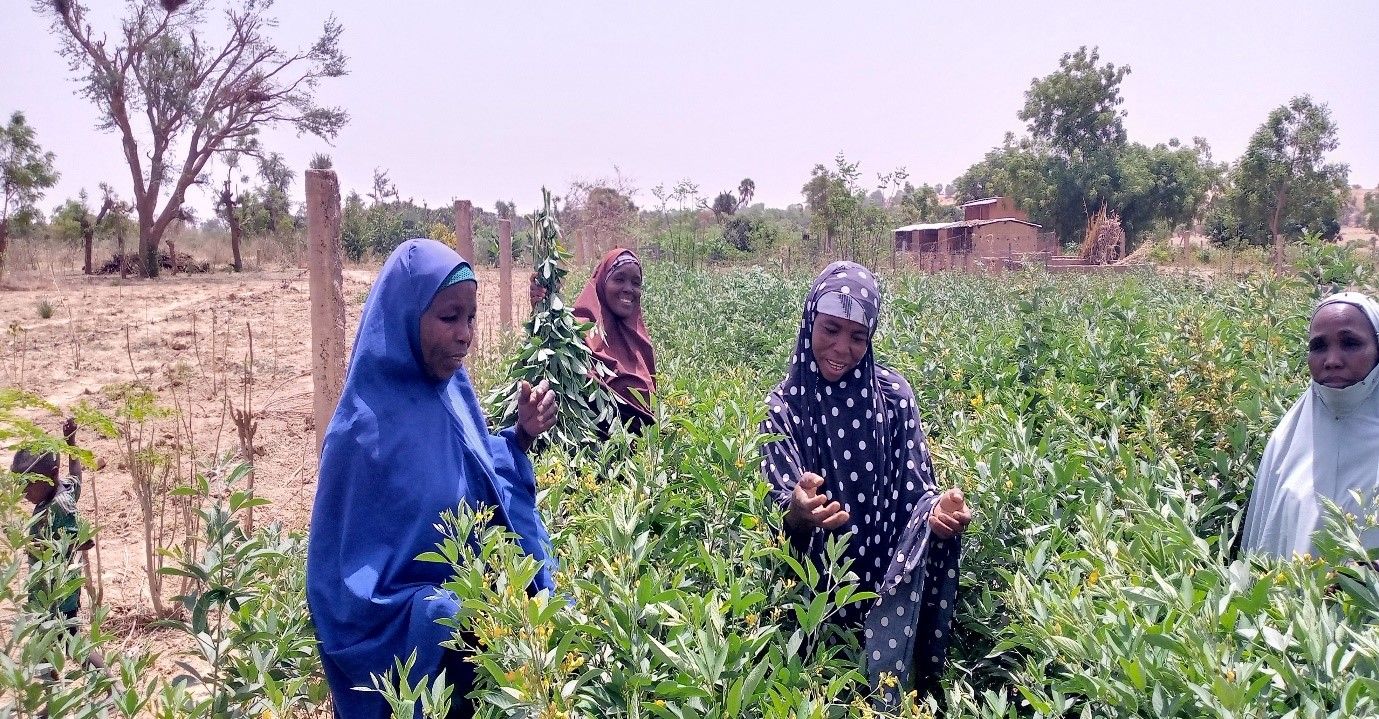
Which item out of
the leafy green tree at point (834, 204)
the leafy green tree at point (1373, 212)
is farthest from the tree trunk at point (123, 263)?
the leafy green tree at point (1373, 212)

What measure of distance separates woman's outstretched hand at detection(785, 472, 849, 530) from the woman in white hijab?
1.30 meters

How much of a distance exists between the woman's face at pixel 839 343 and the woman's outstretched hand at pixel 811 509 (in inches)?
17.4

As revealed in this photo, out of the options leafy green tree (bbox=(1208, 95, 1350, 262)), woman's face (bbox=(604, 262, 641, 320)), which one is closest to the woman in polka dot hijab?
woman's face (bbox=(604, 262, 641, 320))

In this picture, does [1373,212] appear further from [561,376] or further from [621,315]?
[561,376]

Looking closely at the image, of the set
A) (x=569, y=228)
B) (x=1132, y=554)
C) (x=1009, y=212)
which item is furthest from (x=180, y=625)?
(x=1009, y=212)

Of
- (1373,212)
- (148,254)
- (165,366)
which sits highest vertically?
(1373,212)

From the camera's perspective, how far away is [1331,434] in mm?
2424

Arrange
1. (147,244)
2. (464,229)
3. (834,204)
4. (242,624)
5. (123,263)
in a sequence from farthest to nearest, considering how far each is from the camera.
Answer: (147,244)
(123,263)
(834,204)
(464,229)
(242,624)

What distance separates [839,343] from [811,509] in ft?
1.83

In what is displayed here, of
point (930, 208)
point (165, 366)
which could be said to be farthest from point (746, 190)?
point (165, 366)

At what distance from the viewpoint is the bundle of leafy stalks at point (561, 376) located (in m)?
3.35

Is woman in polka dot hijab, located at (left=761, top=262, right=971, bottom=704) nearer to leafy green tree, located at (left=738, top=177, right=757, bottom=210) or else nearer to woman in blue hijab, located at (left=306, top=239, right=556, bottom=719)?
woman in blue hijab, located at (left=306, top=239, right=556, bottom=719)

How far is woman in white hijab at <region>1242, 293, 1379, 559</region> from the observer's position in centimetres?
234

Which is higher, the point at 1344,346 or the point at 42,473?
the point at 1344,346
